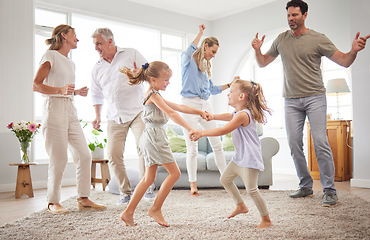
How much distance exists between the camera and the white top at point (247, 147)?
2.22 meters

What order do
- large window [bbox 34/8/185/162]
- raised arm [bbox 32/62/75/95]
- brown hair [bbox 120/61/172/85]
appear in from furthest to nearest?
large window [bbox 34/8/185/162] → raised arm [bbox 32/62/75/95] → brown hair [bbox 120/61/172/85]

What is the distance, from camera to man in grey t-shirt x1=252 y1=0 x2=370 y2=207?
3.03 m

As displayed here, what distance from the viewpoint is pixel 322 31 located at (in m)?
5.86

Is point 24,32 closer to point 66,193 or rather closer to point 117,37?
point 117,37

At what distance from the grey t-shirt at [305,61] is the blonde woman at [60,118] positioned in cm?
173

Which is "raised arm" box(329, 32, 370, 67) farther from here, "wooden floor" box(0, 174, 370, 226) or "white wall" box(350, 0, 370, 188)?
"white wall" box(350, 0, 370, 188)

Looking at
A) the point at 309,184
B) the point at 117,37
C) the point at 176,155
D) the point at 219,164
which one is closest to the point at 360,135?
the point at 309,184

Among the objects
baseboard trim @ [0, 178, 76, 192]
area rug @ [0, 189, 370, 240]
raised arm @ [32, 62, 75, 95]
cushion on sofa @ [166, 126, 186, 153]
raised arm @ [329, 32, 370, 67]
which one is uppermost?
raised arm @ [329, 32, 370, 67]

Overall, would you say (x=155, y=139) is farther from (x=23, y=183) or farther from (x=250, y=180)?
(x=23, y=183)

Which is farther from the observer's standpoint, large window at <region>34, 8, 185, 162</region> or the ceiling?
the ceiling

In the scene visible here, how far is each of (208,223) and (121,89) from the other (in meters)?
→ 1.35

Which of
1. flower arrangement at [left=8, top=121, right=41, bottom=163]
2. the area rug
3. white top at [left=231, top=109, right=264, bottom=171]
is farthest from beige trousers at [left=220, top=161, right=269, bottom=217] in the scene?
flower arrangement at [left=8, top=121, right=41, bottom=163]

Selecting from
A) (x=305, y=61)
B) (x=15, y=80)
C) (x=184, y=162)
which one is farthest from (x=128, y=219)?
(x=15, y=80)

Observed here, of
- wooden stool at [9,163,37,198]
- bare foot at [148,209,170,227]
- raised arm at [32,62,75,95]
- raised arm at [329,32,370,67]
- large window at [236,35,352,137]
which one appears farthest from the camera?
large window at [236,35,352,137]
